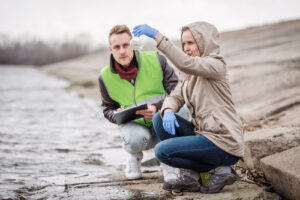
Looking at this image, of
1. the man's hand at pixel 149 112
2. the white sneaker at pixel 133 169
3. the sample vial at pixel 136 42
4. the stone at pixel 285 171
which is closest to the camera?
the stone at pixel 285 171

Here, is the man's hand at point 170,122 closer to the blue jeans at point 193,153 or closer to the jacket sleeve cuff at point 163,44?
the blue jeans at point 193,153

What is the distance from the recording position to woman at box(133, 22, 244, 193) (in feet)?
9.11

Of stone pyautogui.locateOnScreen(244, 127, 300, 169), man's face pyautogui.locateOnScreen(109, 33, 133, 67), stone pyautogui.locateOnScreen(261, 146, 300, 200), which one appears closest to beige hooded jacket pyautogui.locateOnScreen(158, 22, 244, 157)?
stone pyautogui.locateOnScreen(261, 146, 300, 200)

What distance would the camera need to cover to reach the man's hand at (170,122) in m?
2.96

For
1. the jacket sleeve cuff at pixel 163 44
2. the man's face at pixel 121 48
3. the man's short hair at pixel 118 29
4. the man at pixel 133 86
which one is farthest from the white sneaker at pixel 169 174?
the man's short hair at pixel 118 29

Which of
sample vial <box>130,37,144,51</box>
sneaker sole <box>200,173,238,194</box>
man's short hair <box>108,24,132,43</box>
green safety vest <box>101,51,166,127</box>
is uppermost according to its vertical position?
man's short hair <box>108,24,132,43</box>

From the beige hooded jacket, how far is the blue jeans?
0.21ft

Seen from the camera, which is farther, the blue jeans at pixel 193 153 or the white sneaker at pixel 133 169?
the white sneaker at pixel 133 169

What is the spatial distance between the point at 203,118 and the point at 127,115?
85 centimetres

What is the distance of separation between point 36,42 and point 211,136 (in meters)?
100

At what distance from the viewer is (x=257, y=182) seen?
10.3 feet

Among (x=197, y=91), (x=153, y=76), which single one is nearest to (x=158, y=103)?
(x=153, y=76)

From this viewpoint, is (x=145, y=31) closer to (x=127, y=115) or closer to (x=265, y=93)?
(x=127, y=115)

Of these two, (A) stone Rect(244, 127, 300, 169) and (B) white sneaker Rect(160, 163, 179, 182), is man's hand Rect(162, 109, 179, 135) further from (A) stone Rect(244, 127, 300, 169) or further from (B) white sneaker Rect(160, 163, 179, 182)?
(A) stone Rect(244, 127, 300, 169)
